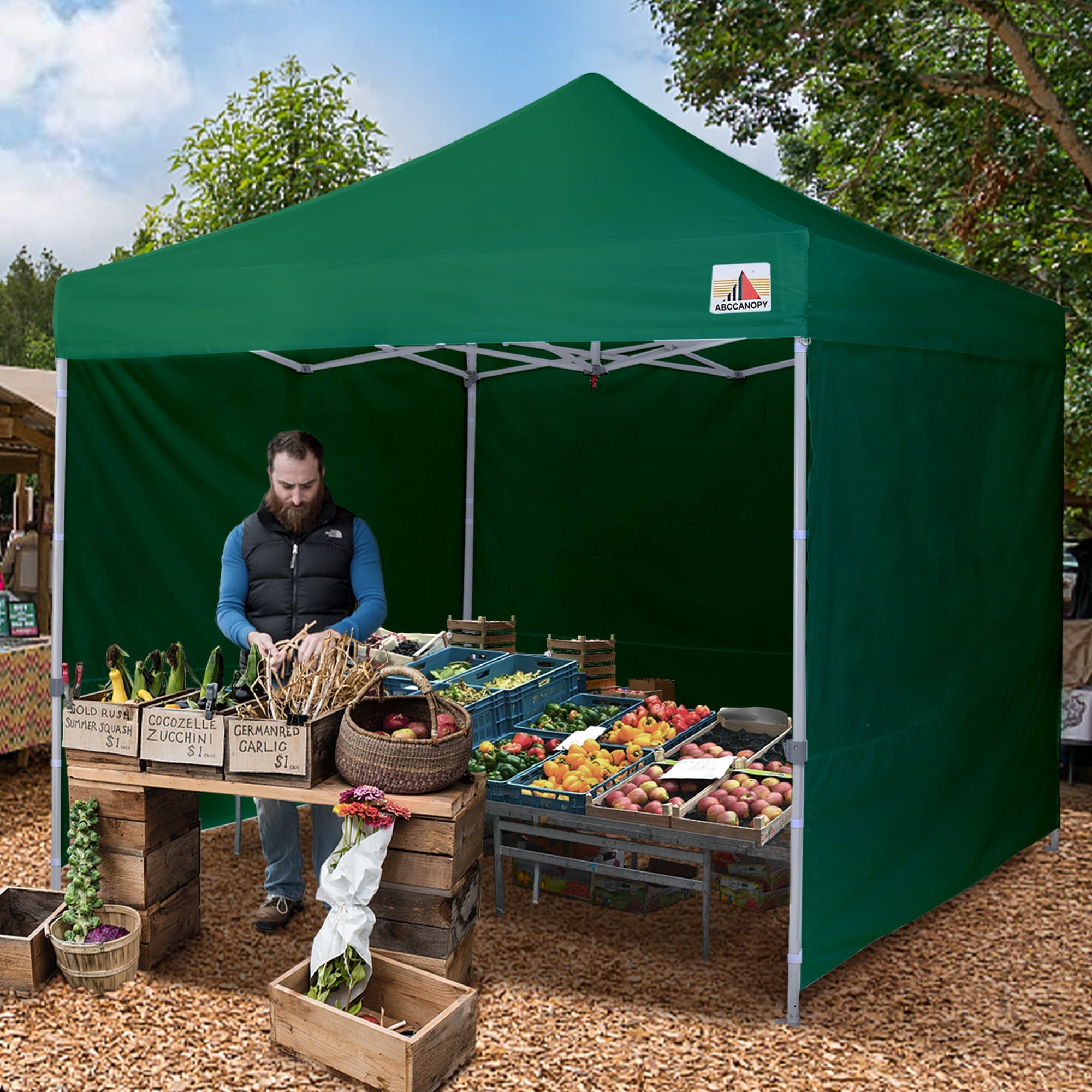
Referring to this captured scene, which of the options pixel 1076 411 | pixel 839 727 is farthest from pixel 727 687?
pixel 1076 411

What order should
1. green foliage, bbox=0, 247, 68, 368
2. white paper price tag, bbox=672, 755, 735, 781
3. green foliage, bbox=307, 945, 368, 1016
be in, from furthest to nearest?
green foliage, bbox=0, 247, 68, 368 → white paper price tag, bbox=672, 755, 735, 781 → green foliage, bbox=307, 945, 368, 1016

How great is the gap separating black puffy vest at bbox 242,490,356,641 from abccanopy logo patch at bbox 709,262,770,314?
178cm

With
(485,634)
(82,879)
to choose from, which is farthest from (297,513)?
(485,634)

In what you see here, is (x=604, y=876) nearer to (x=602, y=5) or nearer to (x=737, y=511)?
(x=737, y=511)

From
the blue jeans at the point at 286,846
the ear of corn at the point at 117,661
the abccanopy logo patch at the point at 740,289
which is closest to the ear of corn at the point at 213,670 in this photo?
the ear of corn at the point at 117,661

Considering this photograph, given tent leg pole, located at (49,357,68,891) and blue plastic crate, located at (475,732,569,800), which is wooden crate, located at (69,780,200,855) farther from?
blue plastic crate, located at (475,732,569,800)

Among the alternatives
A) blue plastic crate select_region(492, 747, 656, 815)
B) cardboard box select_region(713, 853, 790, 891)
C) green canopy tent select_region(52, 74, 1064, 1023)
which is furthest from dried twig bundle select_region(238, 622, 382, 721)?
cardboard box select_region(713, 853, 790, 891)

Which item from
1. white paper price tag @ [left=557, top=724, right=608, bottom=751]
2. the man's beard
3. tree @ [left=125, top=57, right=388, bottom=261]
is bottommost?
white paper price tag @ [left=557, top=724, right=608, bottom=751]

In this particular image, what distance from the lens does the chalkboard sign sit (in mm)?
7902

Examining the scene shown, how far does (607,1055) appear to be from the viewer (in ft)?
12.3

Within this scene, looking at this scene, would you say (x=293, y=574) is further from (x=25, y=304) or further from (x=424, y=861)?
(x=25, y=304)

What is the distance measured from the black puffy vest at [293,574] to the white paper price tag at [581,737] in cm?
115

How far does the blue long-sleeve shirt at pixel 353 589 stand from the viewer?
4.47 metres

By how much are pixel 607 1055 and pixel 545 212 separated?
296cm
